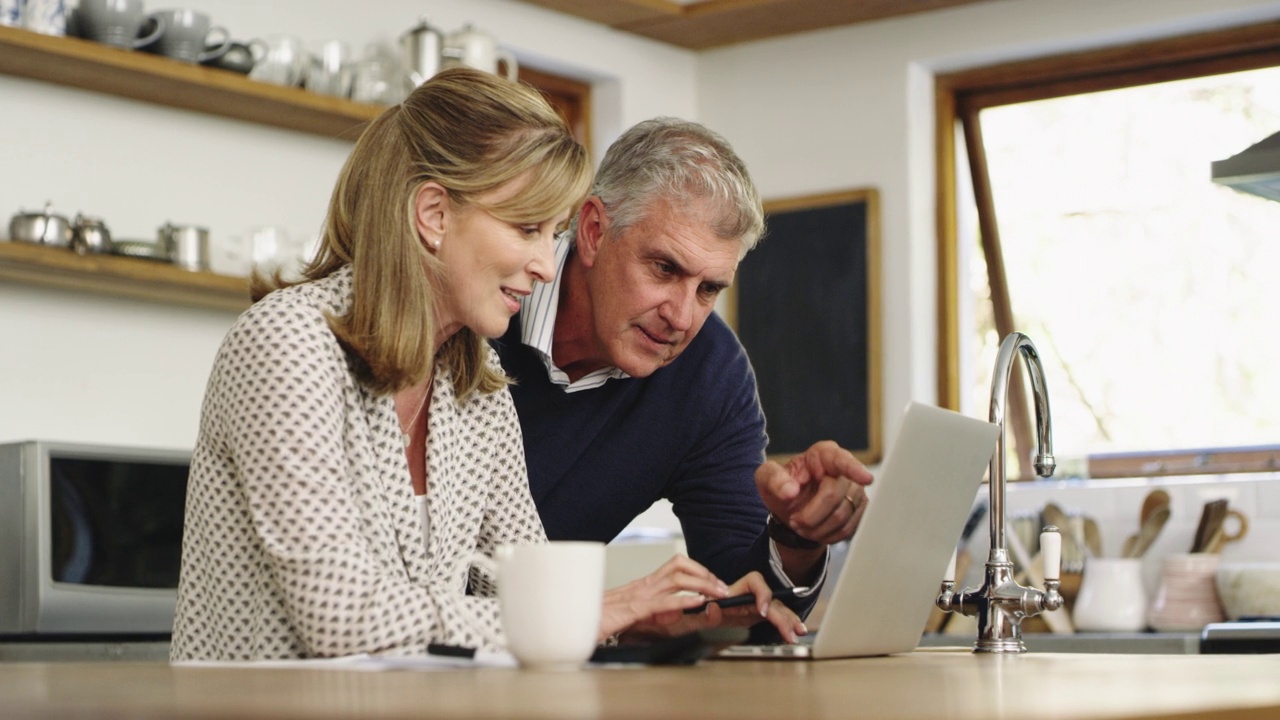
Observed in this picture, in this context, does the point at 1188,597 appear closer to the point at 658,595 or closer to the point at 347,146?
the point at 347,146

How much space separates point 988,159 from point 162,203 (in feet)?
7.74

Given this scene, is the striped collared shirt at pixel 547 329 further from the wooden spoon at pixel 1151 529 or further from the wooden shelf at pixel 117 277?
the wooden spoon at pixel 1151 529

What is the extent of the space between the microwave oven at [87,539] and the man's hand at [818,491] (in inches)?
65.5

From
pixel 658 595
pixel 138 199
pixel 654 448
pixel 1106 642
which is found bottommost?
pixel 1106 642

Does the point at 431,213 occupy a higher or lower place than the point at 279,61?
lower

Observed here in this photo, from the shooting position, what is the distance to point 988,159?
4746 millimetres

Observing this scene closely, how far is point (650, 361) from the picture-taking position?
2.29m

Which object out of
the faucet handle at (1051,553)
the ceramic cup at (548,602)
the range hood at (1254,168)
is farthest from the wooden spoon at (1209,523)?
the ceramic cup at (548,602)

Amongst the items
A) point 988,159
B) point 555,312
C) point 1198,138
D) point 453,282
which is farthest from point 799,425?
point 453,282

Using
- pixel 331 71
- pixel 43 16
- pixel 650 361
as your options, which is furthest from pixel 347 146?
pixel 650 361

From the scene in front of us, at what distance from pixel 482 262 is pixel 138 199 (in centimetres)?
215

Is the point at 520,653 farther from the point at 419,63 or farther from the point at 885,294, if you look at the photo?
the point at 885,294

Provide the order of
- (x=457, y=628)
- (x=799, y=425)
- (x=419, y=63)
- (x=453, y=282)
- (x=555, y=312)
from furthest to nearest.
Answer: (x=799, y=425) < (x=419, y=63) < (x=555, y=312) < (x=453, y=282) < (x=457, y=628)

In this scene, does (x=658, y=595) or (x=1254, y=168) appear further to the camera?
(x=1254, y=168)
